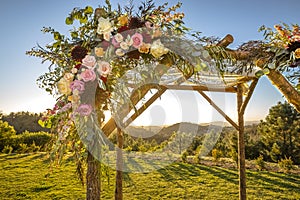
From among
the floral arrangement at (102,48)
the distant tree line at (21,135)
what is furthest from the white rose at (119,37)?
the distant tree line at (21,135)

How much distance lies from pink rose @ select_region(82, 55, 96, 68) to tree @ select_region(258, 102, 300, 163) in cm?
772

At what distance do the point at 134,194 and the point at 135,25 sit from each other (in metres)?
4.32

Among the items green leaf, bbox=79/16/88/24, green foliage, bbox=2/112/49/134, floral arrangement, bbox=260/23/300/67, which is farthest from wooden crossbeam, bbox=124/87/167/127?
green foliage, bbox=2/112/49/134

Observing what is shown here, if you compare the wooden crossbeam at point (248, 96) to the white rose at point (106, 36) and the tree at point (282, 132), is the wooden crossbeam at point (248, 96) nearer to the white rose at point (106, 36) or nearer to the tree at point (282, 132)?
the white rose at point (106, 36)

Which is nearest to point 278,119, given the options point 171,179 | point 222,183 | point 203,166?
point 203,166

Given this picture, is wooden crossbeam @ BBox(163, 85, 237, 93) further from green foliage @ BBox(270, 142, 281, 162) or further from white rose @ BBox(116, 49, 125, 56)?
green foliage @ BBox(270, 142, 281, 162)

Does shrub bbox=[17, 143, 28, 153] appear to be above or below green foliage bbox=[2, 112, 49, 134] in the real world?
below

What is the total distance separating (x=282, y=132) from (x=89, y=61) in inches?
335

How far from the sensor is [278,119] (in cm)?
836

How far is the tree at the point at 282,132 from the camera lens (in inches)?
308

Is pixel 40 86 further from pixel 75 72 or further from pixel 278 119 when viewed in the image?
pixel 278 119

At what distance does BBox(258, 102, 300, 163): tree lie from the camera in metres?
7.82

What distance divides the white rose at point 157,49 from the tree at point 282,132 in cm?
751

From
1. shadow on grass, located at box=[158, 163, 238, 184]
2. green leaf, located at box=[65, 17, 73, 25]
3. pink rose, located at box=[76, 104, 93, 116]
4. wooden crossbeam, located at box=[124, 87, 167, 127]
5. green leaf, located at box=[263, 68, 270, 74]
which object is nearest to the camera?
pink rose, located at box=[76, 104, 93, 116]
